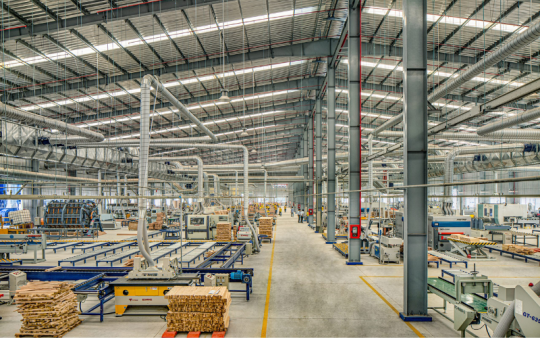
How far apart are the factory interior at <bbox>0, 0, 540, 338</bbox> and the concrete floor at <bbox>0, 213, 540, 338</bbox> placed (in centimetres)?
7

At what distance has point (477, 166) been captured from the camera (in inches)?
985

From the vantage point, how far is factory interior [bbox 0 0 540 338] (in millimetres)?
7242

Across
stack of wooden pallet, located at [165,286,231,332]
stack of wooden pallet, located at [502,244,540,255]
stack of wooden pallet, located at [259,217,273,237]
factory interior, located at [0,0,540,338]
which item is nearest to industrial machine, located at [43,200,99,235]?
factory interior, located at [0,0,540,338]

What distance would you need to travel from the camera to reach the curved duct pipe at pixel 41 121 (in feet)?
38.6

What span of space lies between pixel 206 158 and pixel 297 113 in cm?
A: 1698

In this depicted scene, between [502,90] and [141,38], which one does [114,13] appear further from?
[502,90]

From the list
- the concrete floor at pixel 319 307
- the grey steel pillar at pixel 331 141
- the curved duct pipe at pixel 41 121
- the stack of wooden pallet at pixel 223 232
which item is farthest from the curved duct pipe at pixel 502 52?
the curved duct pipe at pixel 41 121

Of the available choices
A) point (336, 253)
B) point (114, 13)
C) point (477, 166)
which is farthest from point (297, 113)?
point (114, 13)

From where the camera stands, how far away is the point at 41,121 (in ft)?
44.2

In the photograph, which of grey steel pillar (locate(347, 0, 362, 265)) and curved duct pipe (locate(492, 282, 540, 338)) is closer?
curved duct pipe (locate(492, 282, 540, 338))

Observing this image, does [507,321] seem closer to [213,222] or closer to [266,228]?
[266,228]

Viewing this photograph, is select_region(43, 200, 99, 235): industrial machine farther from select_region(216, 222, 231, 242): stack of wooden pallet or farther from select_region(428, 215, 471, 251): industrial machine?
select_region(428, 215, 471, 251): industrial machine

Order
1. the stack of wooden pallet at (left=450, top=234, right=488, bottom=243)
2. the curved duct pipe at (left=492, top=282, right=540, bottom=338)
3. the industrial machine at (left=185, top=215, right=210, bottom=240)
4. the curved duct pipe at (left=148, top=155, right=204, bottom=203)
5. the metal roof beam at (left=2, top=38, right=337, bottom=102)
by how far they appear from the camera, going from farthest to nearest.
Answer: the curved duct pipe at (left=148, top=155, right=204, bottom=203) → the industrial machine at (left=185, top=215, right=210, bottom=240) → the metal roof beam at (left=2, top=38, right=337, bottom=102) → the stack of wooden pallet at (left=450, top=234, right=488, bottom=243) → the curved duct pipe at (left=492, top=282, right=540, bottom=338)

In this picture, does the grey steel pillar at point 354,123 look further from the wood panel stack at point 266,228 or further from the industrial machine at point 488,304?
the wood panel stack at point 266,228
